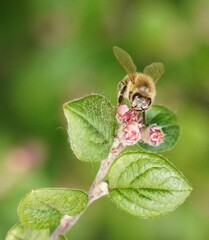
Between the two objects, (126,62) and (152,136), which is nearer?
(152,136)

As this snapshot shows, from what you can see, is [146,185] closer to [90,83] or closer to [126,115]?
[126,115]

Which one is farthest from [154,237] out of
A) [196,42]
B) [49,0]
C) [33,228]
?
[33,228]

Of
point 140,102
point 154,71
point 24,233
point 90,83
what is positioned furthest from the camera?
point 90,83

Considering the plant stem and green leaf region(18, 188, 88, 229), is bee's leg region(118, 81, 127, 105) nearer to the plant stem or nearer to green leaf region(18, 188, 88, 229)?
the plant stem

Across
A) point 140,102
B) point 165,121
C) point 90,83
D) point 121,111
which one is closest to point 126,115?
point 121,111

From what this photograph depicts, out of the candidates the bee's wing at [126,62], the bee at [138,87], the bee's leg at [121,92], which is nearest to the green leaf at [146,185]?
the bee at [138,87]

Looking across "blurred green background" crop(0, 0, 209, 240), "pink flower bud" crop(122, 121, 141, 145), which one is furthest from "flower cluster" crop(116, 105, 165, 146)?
"blurred green background" crop(0, 0, 209, 240)
